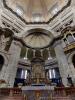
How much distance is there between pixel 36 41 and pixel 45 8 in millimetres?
9886

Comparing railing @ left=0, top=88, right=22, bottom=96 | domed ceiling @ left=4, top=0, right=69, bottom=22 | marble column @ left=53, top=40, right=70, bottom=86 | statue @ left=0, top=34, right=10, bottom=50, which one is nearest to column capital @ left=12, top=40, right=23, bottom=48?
statue @ left=0, top=34, right=10, bottom=50

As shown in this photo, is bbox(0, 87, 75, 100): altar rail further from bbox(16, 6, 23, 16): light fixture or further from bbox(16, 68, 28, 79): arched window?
bbox(16, 6, 23, 16): light fixture

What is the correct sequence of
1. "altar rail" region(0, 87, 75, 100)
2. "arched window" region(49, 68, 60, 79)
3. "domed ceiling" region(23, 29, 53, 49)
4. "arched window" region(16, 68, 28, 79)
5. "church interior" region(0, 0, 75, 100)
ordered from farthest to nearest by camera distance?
"domed ceiling" region(23, 29, 53, 49) → "arched window" region(49, 68, 60, 79) → "arched window" region(16, 68, 28, 79) → "church interior" region(0, 0, 75, 100) → "altar rail" region(0, 87, 75, 100)

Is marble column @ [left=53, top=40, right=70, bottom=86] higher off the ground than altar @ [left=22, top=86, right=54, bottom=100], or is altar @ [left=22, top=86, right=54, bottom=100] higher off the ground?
marble column @ [left=53, top=40, right=70, bottom=86]

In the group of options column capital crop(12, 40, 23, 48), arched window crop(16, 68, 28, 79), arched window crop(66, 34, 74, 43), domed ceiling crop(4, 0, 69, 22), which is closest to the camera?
arched window crop(66, 34, 74, 43)

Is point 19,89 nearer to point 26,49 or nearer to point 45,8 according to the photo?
point 26,49

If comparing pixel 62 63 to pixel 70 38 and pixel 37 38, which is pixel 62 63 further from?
pixel 37 38

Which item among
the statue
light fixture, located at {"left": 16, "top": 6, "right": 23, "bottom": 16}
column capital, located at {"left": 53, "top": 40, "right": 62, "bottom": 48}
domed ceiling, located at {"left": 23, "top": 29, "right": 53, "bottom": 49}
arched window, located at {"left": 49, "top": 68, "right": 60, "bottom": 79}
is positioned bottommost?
arched window, located at {"left": 49, "top": 68, "right": 60, "bottom": 79}

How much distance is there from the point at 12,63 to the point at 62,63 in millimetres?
7326

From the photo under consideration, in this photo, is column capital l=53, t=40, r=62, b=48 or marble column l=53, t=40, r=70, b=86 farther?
column capital l=53, t=40, r=62, b=48

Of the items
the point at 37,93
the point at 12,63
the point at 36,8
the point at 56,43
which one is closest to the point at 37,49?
the point at 56,43

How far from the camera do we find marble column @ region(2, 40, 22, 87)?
56.2 ft

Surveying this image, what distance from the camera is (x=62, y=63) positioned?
774 inches

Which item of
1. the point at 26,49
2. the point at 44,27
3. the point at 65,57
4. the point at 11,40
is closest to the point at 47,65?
the point at 65,57
